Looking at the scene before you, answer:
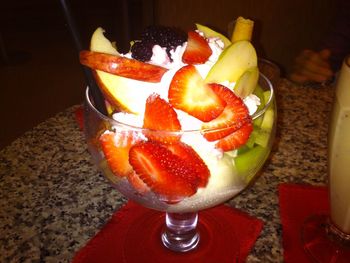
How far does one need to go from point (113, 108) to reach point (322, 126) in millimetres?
525

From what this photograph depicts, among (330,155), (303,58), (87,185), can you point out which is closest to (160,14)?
(303,58)

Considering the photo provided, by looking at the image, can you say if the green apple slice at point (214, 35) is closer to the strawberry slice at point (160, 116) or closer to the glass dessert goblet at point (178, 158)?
the glass dessert goblet at point (178, 158)

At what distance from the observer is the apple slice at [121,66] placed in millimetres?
513

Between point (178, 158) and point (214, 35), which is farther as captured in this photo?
point (214, 35)

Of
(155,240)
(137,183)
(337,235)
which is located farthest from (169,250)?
(337,235)

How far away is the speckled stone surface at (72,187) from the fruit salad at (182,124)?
0.49 ft

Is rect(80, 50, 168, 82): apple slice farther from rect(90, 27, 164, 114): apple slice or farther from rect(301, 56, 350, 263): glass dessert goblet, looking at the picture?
rect(301, 56, 350, 263): glass dessert goblet

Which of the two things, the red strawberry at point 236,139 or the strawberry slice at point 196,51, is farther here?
the strawberry slice at point 196,51

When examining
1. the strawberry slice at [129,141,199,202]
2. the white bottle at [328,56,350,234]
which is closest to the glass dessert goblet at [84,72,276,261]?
the strawberry slice at [129,141,199,202]

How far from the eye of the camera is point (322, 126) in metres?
0.90

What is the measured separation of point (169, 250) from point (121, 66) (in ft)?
0.98

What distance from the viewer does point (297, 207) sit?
700 millimetres

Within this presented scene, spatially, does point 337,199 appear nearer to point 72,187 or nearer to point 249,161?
point 249,161

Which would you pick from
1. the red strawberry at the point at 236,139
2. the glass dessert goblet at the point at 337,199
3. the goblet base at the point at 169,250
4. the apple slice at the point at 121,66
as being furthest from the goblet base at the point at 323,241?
the apple slice at the point at 121,66
